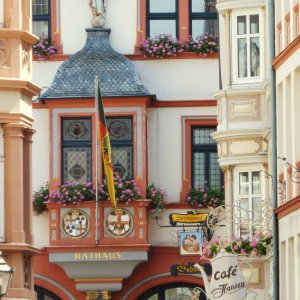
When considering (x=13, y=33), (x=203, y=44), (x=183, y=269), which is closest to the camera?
(x=13, y=33)

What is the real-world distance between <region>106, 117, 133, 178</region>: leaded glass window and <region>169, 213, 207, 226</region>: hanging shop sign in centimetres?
237

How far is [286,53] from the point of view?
1596 inches

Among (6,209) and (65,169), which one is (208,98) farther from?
(6,209)

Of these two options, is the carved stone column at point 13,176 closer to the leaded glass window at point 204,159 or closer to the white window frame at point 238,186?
the white window frame at point 238,186

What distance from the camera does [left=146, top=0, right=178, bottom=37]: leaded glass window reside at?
5762 centimetres

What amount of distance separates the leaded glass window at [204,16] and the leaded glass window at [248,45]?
8212 mm

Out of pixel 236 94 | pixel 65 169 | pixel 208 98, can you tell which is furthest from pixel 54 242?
pixel 236 94

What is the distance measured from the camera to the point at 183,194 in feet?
187

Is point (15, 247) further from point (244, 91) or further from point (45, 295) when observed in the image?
point (45, 295)

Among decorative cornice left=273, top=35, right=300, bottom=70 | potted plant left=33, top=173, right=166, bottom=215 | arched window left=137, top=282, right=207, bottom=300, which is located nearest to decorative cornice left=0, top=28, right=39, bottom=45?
decorative cornice left=273, top=35, right=300, bottom=70

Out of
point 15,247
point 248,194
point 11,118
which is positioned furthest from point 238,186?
point 15,247

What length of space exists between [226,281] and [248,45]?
10.5m

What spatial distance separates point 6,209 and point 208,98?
17.5 metres

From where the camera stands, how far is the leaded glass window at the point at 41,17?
5794 cm
